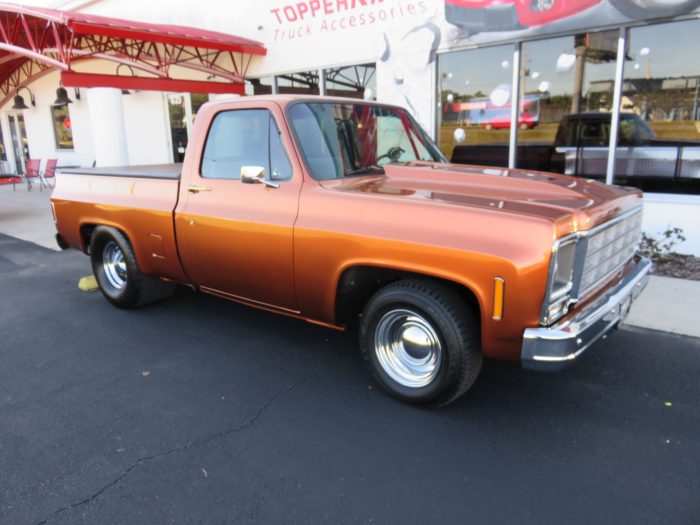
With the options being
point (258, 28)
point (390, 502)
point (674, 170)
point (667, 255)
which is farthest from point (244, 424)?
point (258, 28)

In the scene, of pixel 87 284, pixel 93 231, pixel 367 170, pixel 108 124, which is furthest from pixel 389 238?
pixel 108 124

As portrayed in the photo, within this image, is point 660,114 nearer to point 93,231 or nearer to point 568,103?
point 568,103

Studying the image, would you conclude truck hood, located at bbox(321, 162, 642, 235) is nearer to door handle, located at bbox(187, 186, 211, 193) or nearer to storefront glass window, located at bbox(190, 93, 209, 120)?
door handle, located at bbox(187, 186, 211, 193)

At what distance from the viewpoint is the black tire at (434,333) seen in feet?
10.1

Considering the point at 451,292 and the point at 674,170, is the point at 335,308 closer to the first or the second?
the point at 451,292

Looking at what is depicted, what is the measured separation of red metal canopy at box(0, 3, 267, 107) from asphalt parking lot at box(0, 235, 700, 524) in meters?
6.37

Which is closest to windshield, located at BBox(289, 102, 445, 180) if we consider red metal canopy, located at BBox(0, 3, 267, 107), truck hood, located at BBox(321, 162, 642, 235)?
truck hood, located at BBox(321, 162, 642, 235)

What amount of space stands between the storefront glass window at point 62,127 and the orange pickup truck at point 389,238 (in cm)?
1544

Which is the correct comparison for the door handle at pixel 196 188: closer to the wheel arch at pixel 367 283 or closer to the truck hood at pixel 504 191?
the truck hood at pixel 504 191

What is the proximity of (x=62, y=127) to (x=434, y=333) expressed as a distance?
1913 cm

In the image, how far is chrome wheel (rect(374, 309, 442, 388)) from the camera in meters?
3.32

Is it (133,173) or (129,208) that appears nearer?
(129,208)

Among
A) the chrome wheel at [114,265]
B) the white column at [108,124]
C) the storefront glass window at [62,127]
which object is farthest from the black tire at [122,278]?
the storefront glass window at [62,127]

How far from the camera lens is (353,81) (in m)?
10.1
